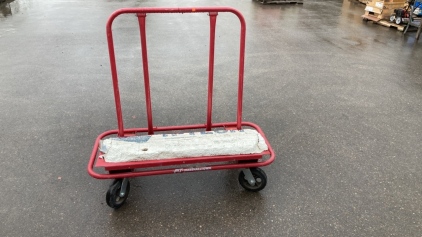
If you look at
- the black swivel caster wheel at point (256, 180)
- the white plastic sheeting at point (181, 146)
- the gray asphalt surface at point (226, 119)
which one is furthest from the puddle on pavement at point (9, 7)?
the black swivel caster wheel at point (256, 180)

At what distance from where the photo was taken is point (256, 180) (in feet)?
9.77

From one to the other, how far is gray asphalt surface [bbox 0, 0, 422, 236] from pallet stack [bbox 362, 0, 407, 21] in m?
1.21

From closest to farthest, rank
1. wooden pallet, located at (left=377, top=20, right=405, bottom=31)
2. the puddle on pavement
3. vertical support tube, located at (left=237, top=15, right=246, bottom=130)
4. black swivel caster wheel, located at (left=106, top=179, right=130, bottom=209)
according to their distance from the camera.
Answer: black swivel caster wheel, located at (left=106, top=179, right=130, bottom=209), vertical support tube, located at (left=237, top=15, right=246, bottom=130), wooden pallet, located at (left=377, top=20, right=405, bottom=31), the puddle on pavement

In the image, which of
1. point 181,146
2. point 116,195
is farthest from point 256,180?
point 116,195

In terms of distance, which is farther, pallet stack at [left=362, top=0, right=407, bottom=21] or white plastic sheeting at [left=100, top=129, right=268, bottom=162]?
pallet stack at [left=362, top=0, right=407, bottom=21]

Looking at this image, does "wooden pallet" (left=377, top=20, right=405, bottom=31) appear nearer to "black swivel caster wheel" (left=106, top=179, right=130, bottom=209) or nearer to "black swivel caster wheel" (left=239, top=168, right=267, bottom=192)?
"black swivel caster wheel" (left=239, top=168, right=267, bottom=192)

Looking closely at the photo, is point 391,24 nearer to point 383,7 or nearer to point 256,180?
point 383,7

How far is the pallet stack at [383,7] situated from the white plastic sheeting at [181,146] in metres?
8.10

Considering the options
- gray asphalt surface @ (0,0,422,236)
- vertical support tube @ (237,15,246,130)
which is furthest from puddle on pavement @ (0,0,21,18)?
vertical support tube @ (237,15,246,130)

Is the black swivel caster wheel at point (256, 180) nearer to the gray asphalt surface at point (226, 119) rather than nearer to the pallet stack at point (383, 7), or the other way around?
the gray asphalt surface at point (226, 119)

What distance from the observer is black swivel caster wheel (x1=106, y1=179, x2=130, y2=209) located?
264cm

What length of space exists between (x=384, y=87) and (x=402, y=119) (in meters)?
1.13

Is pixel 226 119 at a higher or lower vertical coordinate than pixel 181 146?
lower

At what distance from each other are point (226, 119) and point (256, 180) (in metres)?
1.34
